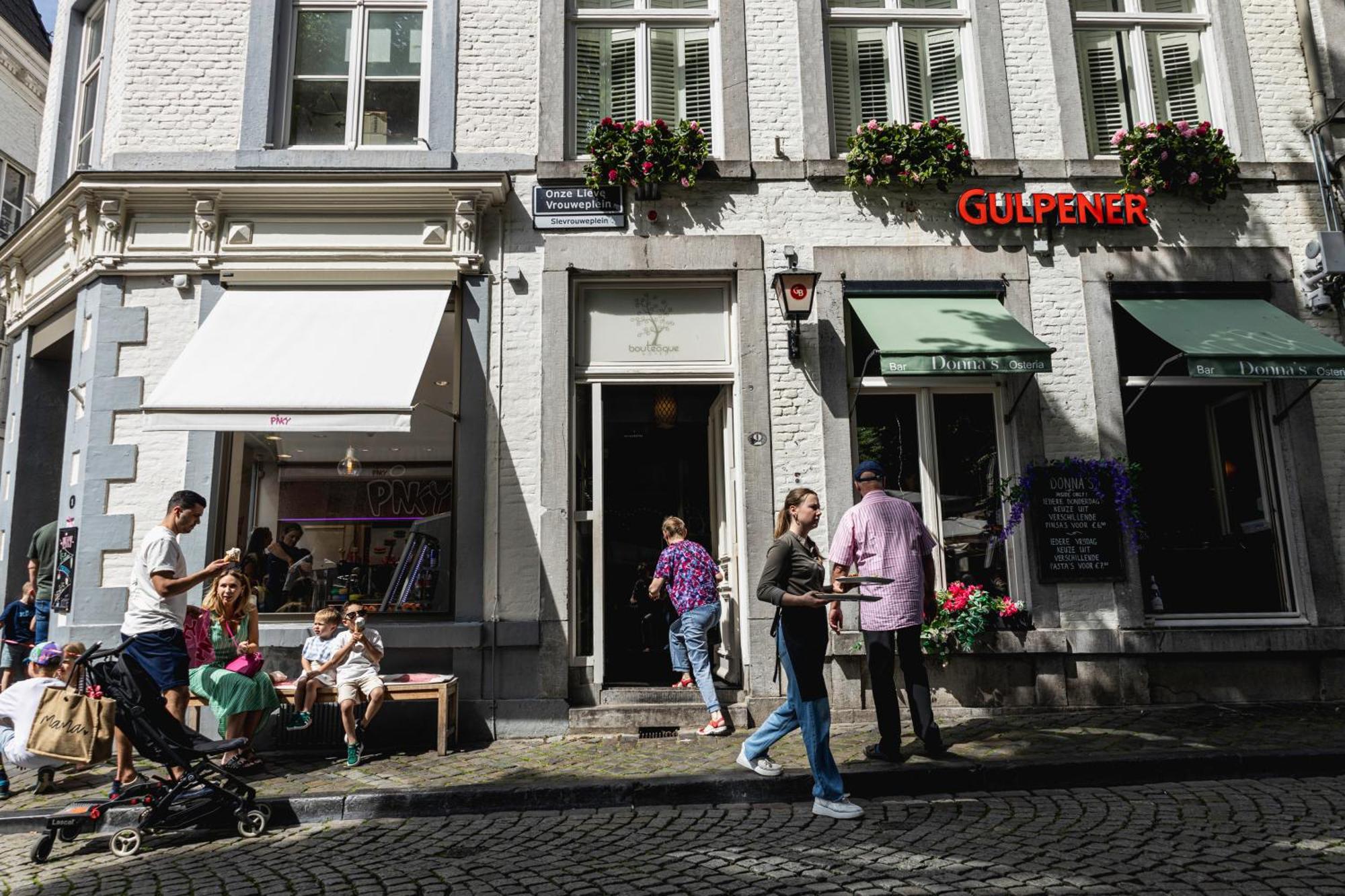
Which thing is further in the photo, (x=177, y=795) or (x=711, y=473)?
(x=711, y=473)

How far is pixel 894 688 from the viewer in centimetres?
612

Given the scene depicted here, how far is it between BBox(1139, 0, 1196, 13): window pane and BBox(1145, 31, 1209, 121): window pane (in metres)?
0.29

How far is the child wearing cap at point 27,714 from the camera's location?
5.26 m

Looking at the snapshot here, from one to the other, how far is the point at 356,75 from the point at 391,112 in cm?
51

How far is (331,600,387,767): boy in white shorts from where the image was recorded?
6543 millimetres

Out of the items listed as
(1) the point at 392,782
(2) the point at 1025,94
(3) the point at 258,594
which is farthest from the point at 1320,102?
(3) the point at 258,594

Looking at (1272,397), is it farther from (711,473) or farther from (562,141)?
(562,141)

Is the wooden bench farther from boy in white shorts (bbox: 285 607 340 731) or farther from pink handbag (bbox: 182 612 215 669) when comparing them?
pink handbag (bbox: 182 612 215 669)

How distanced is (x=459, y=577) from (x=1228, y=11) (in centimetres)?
924

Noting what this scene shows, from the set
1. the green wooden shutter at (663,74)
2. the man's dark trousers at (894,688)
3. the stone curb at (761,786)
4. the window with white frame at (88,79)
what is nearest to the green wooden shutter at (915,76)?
the green wooden shutter at (663,74)

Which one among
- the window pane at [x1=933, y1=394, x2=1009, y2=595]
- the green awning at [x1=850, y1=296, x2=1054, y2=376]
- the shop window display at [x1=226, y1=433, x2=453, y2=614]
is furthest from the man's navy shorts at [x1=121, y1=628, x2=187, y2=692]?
the window pane at [x1=933, y1=394, x2=1009, y2=595]

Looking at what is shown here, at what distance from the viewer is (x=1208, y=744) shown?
240 inches

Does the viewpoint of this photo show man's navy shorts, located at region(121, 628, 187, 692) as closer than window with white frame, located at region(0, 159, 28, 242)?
Yes

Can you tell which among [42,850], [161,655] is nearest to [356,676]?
[161,655]
